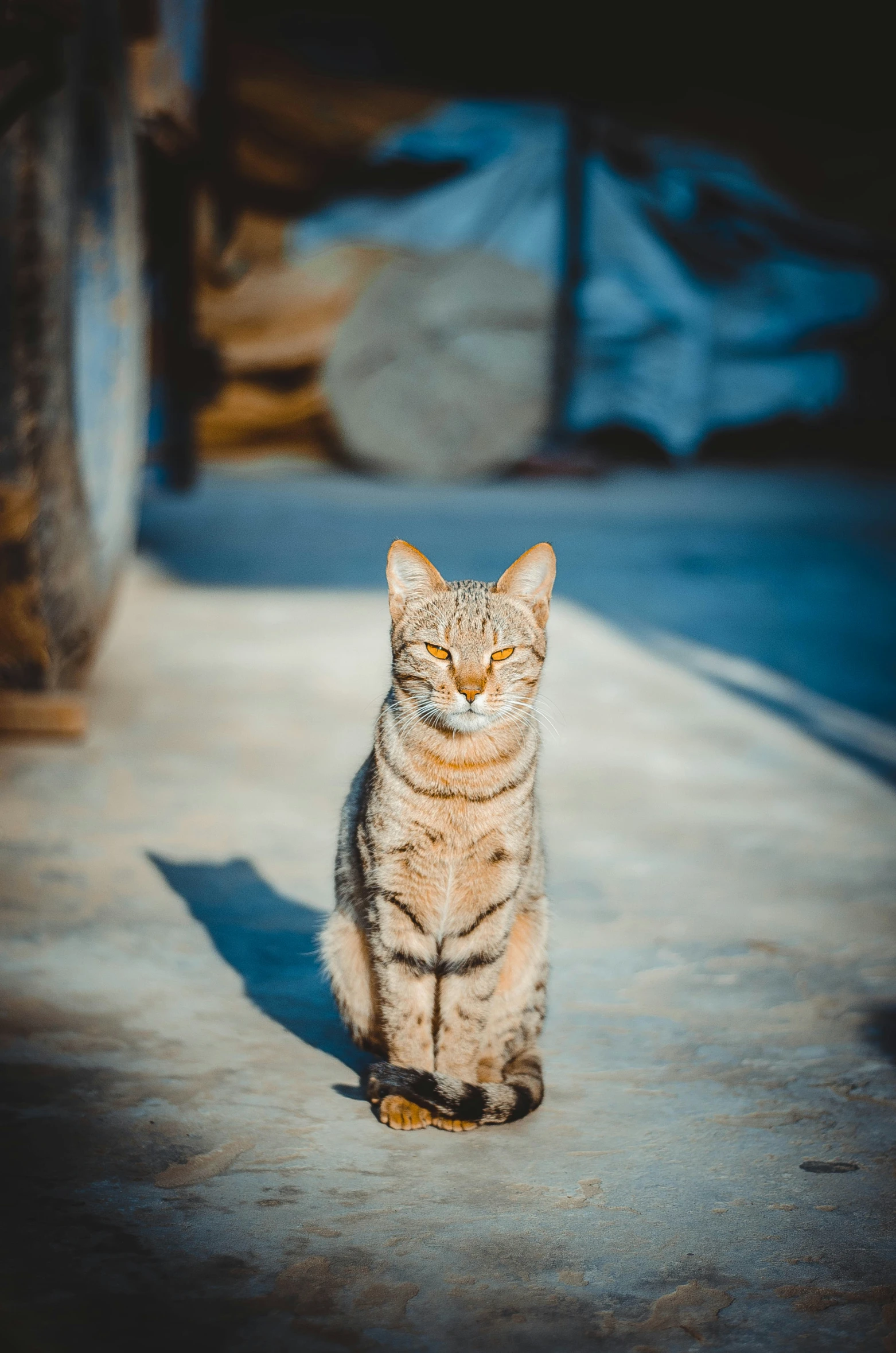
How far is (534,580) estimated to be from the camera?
2.17 metres

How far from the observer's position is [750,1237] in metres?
1.70

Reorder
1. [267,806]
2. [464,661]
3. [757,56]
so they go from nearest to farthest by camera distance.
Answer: [464,661], [267,806], [757,56]

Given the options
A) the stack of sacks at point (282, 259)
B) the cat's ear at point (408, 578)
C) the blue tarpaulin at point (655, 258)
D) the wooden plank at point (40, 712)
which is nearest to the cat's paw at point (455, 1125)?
the cat's ear at point (408, 578)

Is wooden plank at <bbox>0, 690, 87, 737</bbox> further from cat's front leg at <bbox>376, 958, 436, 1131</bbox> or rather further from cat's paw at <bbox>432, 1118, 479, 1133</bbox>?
cat's paw at <bbox>432, 1118, 479, 1133</bbox>

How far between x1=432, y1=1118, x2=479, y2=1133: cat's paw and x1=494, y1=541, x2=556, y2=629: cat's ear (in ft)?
2.80

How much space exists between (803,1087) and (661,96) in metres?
9.18

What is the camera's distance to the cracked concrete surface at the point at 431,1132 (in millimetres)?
1524

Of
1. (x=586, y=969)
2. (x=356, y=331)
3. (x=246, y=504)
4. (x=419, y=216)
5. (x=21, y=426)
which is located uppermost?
(x=419, y=216)

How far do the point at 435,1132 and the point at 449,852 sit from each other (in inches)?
17.6

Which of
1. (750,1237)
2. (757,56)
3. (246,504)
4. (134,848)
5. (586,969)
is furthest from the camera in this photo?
(757,56)

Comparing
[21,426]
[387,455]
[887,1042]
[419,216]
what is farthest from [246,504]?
[887,1042]

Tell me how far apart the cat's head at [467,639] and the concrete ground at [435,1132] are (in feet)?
2.22

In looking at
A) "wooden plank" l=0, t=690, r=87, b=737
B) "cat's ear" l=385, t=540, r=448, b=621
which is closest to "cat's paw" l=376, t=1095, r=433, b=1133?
"cat's ear" l=385, t=540, r=448, b=621

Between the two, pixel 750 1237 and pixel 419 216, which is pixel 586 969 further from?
pixel 419 216
